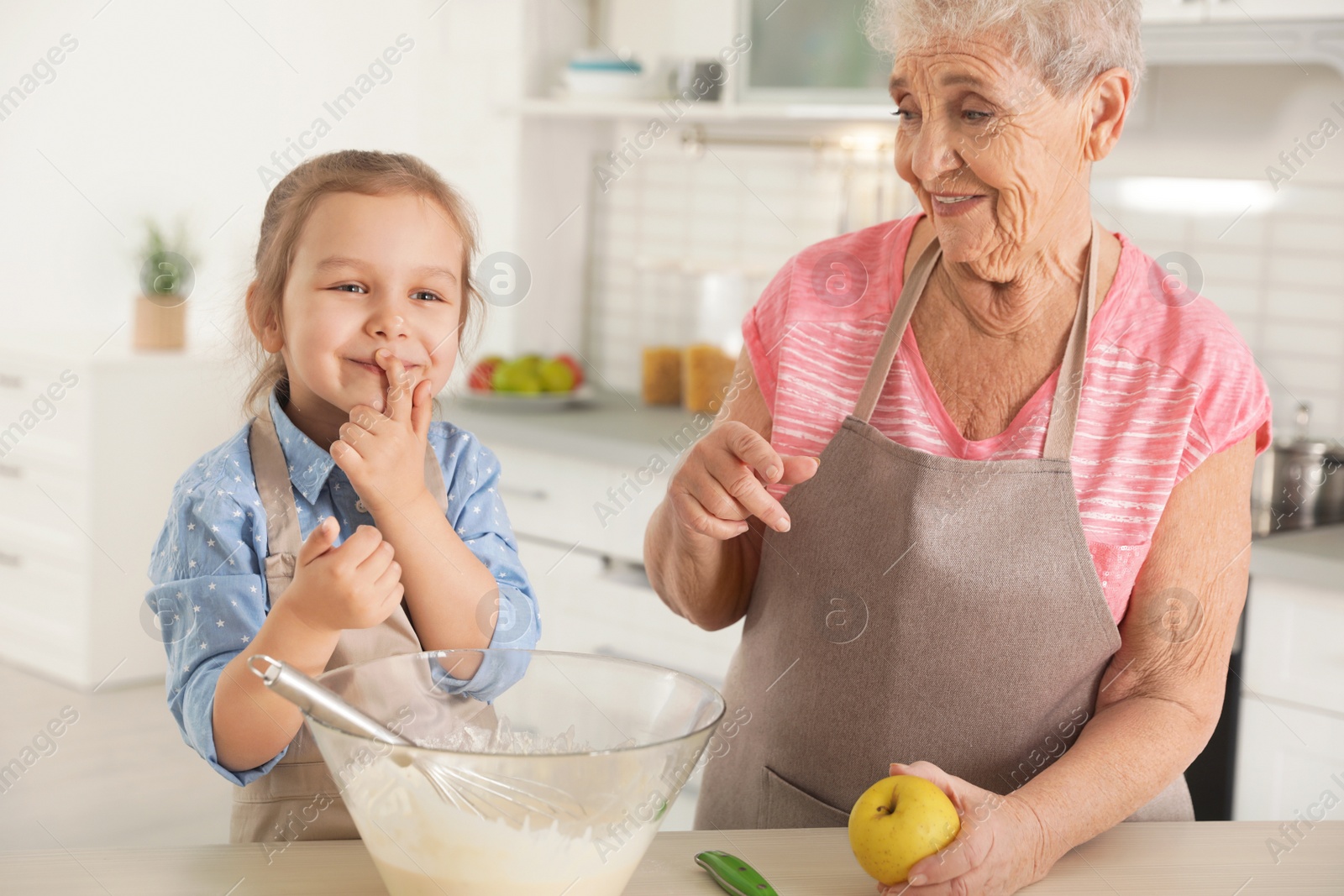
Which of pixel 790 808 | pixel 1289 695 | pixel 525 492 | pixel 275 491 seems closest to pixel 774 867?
pixel 790 808

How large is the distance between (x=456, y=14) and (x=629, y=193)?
2.03 feet

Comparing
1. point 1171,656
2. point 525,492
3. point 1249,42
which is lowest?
point 525,492

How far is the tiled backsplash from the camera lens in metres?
2.24

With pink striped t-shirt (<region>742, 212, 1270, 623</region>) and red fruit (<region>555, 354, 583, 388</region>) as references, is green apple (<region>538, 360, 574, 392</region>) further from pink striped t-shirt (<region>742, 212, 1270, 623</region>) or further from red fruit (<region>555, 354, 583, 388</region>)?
pink striped t-shirt (<region>742, 212, 1270, 623</region>)

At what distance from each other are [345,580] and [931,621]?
1.73 feet

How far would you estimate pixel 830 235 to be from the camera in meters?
2.95

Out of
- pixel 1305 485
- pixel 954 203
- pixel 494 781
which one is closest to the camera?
pixel 494 781

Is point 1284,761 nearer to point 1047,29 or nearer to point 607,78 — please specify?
point 1047,29

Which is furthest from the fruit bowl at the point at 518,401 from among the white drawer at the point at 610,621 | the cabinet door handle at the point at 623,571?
the cabinet door handle at the point at 623,571

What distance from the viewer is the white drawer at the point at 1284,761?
1.79 m

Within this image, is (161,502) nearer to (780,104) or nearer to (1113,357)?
(780,104)

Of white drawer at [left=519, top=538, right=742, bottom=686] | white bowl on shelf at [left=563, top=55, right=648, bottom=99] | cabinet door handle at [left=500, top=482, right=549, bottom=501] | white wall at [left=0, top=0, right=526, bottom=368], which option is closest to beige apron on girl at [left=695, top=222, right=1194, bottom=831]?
white drawer at [left=519, top=538, right=742, bottom=686]

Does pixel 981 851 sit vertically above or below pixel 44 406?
above

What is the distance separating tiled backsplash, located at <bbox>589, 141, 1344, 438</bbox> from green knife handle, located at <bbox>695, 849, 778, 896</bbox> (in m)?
1.76
